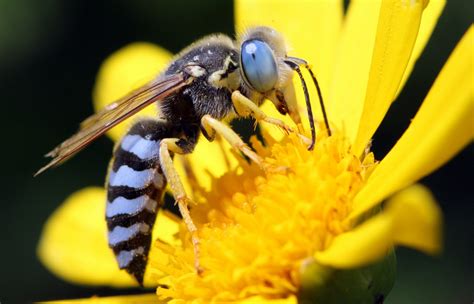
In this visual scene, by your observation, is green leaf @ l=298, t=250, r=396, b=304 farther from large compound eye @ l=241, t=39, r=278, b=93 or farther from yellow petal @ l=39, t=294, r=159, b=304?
yellow petal @ l=39, t=294, r=159, b=304

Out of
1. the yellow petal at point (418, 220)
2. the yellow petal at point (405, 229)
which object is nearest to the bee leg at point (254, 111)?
the yellow petal at point (405, 229)

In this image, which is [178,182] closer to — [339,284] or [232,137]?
[232,137]

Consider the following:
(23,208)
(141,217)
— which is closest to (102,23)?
(23,208)

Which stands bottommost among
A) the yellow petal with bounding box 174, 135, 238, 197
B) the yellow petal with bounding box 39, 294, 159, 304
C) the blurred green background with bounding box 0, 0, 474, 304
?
the blurred green background with bounding box 0, 0, 474, 304

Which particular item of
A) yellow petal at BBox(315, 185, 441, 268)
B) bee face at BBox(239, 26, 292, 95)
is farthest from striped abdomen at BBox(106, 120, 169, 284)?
yellow petal at BBox(315, 185, 441, 268)

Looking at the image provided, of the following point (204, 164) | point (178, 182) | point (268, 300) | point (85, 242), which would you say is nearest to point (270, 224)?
point (268, 300)

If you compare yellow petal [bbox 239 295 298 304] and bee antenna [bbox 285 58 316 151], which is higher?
bee antenna [bbox 285 58 316 151]
